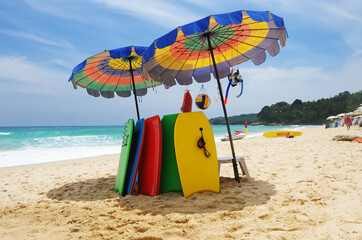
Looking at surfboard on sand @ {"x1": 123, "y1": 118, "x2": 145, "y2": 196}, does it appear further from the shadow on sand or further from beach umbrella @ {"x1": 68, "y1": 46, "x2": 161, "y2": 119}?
beach umbrella @ {"x1": 68, "y1": 46, "x2": 161, "y2": 119}

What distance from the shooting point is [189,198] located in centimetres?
312

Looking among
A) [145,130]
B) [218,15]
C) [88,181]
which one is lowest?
[88,181]

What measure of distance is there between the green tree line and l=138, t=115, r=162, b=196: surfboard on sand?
6829cm

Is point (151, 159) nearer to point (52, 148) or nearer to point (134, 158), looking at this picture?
point (134, 158)

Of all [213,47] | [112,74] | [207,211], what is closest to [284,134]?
[213,47]

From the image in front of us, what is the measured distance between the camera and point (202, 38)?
12.7 ft

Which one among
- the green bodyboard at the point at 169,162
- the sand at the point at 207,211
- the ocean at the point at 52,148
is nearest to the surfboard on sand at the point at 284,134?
the ocean at the point at 52,148

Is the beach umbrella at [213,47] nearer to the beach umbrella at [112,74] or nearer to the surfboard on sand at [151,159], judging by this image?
the beach umbrella at [112,74]

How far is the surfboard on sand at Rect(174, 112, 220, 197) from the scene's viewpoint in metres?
3.24

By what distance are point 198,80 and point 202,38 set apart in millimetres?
1478

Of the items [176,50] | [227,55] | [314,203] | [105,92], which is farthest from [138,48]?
[314,203]

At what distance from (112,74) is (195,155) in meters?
3.42

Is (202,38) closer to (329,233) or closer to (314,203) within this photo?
(314,203)

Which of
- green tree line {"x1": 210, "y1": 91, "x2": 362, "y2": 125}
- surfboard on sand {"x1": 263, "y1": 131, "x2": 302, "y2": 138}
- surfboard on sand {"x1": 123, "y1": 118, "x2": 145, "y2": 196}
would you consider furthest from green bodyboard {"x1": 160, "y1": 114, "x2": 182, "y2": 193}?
green tree line {"x1": 210, "y1": 91, "x2": 362, "y2": 125}
